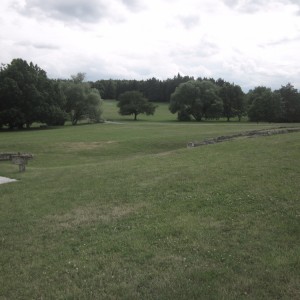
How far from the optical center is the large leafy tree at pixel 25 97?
63.4m

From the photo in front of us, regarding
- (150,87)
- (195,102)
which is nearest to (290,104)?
(195,102)

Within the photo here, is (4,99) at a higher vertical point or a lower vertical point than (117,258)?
higher

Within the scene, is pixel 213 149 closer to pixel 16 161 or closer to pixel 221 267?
pixel 16 161

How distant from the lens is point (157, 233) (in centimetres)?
798

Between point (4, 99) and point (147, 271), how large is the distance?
62959 millimetres

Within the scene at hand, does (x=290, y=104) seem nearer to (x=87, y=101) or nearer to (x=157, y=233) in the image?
(x=87, y=101)

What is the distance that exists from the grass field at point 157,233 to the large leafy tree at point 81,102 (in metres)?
66.6

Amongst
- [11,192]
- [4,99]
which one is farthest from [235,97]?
[11,192]

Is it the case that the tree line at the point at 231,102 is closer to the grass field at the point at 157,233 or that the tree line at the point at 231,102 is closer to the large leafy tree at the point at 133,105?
the large leafy tree at the point at 133,105

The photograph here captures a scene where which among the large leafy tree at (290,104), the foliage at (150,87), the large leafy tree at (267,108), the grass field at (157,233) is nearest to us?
the grass field at (157,233)

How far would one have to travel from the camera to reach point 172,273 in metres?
6.24

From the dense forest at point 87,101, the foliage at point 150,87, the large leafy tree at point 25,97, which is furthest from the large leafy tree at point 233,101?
the foliage at point 150,87

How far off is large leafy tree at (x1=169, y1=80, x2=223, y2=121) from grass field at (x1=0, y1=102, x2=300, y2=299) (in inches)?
3147

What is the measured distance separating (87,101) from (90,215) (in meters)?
73.7
